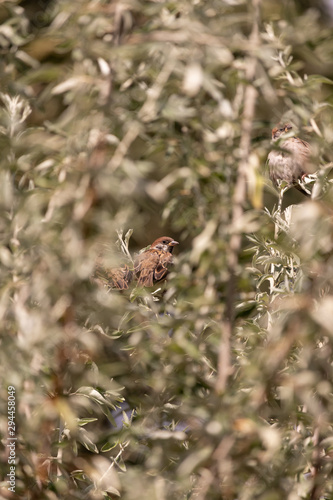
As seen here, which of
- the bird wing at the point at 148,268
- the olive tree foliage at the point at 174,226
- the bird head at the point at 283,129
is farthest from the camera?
the bird wing at the point at 148,268

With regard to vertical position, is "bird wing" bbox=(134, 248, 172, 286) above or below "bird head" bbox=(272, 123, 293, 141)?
below

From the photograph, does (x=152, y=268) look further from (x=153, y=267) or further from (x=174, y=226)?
(x=174, y=226)

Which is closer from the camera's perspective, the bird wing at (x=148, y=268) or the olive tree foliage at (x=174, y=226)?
the olive tree foliage at (x=174, y=226)

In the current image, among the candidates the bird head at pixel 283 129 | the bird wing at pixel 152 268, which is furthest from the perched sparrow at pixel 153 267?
the bird head at pixel 283 129

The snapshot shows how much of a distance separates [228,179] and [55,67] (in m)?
0.48

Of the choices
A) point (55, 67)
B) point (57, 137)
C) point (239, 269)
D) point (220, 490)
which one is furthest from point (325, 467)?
point (55, 67)

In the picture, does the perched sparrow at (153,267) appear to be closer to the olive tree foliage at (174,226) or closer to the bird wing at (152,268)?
the bird wing at (152,268)

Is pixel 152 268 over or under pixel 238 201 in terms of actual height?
under

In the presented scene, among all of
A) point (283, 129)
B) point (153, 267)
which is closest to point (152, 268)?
point (153, 267)

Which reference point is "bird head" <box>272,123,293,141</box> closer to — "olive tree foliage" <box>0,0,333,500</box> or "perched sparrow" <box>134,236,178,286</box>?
"olive tree foliage" <box>0,0,333,500</box>

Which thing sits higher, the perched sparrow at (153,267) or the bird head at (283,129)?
the bird head at (283,129)

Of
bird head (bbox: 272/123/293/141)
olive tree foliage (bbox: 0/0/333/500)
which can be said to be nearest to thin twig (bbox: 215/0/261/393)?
olive tree foliage (bbox: 0/0/333/500)

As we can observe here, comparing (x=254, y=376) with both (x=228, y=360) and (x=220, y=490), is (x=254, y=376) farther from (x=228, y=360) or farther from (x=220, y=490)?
(x=220, y=490)

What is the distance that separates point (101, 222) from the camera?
1.44 metres
